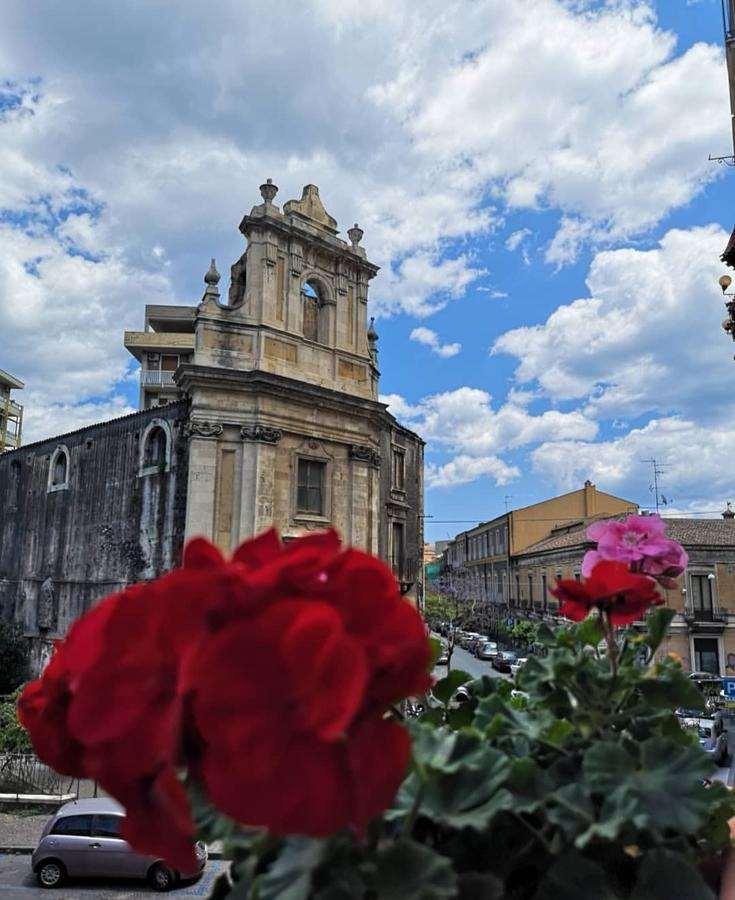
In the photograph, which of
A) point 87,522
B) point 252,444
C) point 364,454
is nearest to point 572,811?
point 252,444

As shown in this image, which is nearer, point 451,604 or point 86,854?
point 86,854

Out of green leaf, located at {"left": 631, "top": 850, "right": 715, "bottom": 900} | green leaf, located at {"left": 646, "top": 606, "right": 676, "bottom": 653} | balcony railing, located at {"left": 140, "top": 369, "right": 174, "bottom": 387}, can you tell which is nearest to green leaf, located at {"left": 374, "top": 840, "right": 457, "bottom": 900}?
green leaf, located at {"left": 631, "top": 850, "right": 715, "bottom": 900}

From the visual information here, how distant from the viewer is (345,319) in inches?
781

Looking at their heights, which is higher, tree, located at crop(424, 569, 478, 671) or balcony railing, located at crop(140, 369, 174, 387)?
balcony railing, located at crop(140, 369, 174, 387)

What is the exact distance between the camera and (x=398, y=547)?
2270 cm

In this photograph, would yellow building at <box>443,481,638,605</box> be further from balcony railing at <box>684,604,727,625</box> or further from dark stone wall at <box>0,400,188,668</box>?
dark stone wall at <box>0,400,188,668</box>

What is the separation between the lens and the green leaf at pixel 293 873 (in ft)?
2.81

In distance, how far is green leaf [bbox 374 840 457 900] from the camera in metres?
0.85

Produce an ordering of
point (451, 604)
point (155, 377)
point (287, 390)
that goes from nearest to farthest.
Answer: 1. point (287, 390)
2. point (451, 604)
3. point (155, 377)

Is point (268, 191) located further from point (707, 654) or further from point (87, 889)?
point (707, 654)

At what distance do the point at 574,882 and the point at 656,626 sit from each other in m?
0.77

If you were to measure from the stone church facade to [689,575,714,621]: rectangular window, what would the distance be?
14565mm

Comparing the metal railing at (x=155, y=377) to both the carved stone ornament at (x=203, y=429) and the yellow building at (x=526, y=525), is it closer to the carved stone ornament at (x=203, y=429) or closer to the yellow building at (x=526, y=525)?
the yellow building at (x=526, y=525)

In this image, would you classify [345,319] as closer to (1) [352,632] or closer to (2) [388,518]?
(2) [388,518]
